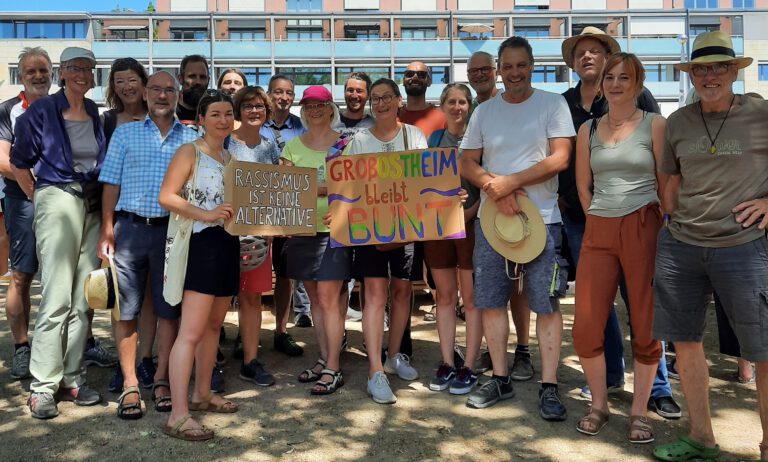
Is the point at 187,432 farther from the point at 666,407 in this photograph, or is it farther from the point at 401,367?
the point at 666,407

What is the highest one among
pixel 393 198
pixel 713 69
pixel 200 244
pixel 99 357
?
pixel 713 69

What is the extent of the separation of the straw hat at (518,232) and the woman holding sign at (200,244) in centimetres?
174

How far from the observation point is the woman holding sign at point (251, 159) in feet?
18.0

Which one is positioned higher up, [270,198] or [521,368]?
[270,198]

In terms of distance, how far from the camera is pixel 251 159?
5543mm

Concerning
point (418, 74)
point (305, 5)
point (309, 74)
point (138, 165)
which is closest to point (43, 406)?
point (138, 165)

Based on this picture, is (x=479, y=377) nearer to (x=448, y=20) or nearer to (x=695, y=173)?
(x=695, y=173)

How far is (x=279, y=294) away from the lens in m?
6.52

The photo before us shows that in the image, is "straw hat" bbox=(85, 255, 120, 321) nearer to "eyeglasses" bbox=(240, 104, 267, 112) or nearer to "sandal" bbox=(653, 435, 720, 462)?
"eyeglasses" bbox=(240, 104, 267, 112)

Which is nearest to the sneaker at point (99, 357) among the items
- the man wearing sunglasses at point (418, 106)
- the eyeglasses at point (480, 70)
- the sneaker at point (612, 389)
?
the man wearing sunglasses at point (418, 106)

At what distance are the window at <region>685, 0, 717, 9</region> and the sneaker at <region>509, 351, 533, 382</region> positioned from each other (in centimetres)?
6921

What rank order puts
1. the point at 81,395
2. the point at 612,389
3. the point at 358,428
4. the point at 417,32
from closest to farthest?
the point at 358,428 < the point at 81,395 < the point at 612,389 < the point at 417,32

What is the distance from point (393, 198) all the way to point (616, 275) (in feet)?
5.39

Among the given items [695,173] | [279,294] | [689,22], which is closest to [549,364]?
[695,173]
